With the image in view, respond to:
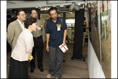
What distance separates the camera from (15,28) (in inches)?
105

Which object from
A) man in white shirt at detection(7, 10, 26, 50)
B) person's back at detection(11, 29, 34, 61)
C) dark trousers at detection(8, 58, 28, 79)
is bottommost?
dark trousers at detection(8, 58, 28, 79)

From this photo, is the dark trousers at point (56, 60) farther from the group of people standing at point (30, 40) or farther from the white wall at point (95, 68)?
the white wall at point (95, 68)

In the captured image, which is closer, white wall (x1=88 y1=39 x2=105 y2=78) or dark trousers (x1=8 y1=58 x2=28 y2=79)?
white wall (x1=88 y1=39 x2=105 y2=78)

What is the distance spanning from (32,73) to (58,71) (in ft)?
2.89

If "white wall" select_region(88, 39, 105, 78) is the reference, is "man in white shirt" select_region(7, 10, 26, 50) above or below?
above

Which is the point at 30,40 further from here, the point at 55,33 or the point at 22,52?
the point at 55,33

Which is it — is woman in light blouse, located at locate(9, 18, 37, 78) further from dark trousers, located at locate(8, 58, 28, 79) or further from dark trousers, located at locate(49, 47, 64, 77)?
dark trousers, located at locate(49, 47, 64, 77)

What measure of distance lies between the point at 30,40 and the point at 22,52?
240mm

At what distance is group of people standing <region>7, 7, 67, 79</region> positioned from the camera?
2.33 meters

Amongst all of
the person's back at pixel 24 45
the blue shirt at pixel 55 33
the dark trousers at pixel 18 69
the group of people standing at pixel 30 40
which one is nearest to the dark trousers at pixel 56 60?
the group of people standing at pixel 30 40

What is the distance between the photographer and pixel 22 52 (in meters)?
2.34

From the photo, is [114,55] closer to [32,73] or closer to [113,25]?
[113,25]

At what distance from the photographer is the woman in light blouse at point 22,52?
2.28m

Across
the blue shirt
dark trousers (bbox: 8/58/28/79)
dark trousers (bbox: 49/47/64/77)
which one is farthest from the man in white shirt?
dark trousers (bbox: 49/47/64/77)
